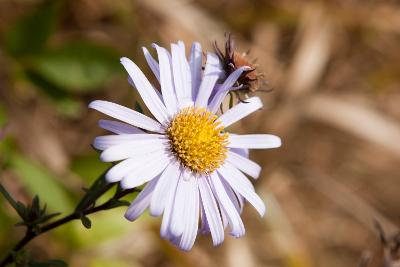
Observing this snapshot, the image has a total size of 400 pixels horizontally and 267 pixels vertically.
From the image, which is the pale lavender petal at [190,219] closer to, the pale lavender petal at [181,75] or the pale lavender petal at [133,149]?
the pale lavender petal at [133,149]

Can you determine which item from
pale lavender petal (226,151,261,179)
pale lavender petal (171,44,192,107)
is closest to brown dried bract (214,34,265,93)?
pale lavender petal (171,44,192,107)

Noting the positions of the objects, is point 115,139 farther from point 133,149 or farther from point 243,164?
point 243,164

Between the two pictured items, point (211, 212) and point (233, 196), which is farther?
point (233, 196)

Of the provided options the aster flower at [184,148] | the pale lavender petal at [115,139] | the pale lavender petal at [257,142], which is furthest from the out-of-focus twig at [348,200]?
the pale lavender petal at [115,139]

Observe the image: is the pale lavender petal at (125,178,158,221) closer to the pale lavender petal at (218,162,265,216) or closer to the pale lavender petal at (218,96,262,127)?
the pale lavender petal at (218,162,265,216)

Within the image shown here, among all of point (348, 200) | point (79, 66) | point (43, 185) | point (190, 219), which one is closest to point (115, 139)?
point (190, 219)

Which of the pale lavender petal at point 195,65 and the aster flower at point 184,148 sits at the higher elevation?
the pale lavender petal at point 195,65

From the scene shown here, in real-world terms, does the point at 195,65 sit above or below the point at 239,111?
above
